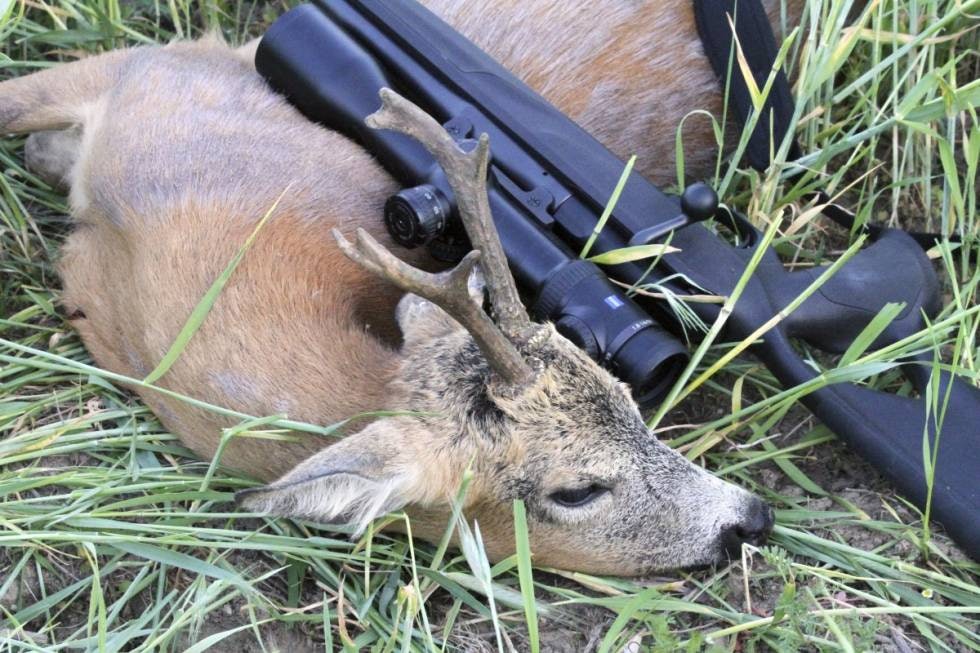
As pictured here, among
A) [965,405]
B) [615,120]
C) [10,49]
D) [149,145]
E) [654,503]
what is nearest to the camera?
[654,503]

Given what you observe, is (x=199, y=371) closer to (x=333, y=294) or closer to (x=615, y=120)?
(x=333, y=294)

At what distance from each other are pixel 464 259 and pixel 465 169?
30 centimetres

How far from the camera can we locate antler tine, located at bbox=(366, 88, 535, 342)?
2.83m

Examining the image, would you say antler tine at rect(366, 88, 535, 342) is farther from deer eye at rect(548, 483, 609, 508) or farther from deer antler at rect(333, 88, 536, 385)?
deer eye at rect(548, 483, 609, 508)

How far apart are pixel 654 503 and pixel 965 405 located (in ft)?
3.56

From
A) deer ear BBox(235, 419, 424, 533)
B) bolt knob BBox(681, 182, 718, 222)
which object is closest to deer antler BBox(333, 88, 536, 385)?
deer ear BBox(235, 419, 424, 533)

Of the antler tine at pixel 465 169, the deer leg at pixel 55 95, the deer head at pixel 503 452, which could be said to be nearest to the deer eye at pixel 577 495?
the deer head at pixel 503 452

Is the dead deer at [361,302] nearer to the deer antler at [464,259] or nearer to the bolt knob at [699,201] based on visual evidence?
the deer antler at [464,259]

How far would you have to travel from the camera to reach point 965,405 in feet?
11.9

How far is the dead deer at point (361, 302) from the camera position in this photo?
3.07m

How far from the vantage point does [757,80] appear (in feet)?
14.1

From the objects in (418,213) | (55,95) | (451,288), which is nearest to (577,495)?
(451,288)

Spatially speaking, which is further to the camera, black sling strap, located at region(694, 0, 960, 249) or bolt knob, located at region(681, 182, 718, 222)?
black sling strap, located at region(694, 0, 960, 249)

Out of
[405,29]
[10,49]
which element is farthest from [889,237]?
[10,49]
